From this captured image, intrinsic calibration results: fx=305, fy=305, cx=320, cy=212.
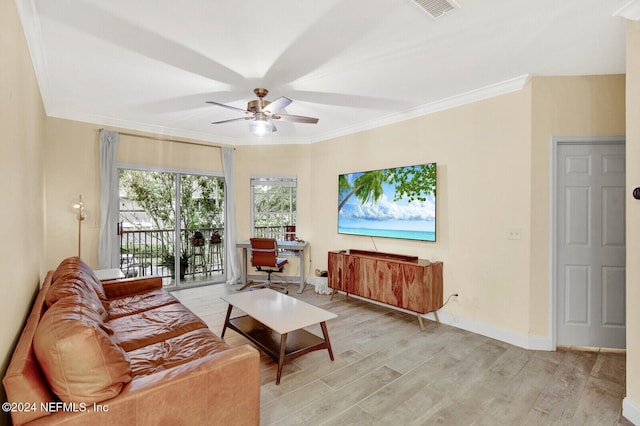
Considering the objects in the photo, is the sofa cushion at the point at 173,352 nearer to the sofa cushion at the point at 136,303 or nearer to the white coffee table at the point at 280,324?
the white coffee table at the point at 280,324

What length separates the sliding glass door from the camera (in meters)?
4.90

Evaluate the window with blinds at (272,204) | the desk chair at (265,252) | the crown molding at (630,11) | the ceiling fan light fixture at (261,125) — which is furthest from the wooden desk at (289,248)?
the crown molding at (630,11)

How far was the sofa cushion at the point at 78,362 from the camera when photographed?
125cm

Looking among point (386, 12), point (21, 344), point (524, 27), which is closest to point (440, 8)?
point (386, 12)

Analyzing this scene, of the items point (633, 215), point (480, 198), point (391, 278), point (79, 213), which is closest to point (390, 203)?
point (391, 278)

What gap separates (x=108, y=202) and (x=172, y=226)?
1045 mm

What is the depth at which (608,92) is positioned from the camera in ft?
9.48

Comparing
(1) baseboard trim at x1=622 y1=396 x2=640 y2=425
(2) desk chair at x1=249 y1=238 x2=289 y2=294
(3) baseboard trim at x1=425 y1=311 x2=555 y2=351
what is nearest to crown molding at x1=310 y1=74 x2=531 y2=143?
(2) desk chair at x1=249 y1=238 x2=289 y2=294

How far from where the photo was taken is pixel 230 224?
5543 mm

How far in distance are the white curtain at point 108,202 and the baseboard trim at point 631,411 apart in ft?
18.4

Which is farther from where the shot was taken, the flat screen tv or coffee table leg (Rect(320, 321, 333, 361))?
the flat screen tv

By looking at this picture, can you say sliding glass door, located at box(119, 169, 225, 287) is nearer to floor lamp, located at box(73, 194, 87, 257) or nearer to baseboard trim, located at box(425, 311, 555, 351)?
floor lamp, located at box(73, 194, 87, 257)

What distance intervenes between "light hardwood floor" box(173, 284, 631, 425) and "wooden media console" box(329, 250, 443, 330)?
1.16 ft

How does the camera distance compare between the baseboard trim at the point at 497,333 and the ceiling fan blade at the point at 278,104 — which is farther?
the baseboard trim at the point at 497,333
